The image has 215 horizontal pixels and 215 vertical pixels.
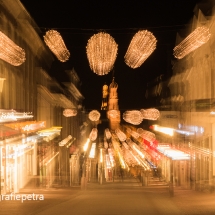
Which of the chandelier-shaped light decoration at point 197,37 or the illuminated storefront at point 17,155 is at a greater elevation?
the chandelier-shaped light decoration at point 197,37

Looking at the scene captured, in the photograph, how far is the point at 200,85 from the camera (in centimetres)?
3388

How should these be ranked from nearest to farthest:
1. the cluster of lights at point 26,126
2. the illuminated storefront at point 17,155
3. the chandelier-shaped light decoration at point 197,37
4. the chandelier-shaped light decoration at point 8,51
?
the chandelier-shaped light decoration at point 197,37 → the chandelier-shaped light decoration at point 8,51 → the illuminated storefront at point 17,155 → the cluster of lights at point 26,126

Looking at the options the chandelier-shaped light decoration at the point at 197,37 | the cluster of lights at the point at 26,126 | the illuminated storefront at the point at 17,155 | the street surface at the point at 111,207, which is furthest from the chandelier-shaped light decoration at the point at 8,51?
the chandelier-shaped light decoration at the point at 197,37

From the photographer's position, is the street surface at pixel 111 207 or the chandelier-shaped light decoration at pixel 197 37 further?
the street surface at pixel 111 207

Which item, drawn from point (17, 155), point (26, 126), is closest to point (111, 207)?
point (17, 155)

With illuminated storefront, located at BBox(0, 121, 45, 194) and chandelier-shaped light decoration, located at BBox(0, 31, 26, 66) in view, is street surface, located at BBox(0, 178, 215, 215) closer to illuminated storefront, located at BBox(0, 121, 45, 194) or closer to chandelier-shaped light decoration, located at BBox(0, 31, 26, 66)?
illuminated storefront, located at BBox(0, 121, 45, 194)

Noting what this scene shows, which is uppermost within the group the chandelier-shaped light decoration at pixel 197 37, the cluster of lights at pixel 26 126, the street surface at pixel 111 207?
the chandelier-shaped light decoration at pixel 197 37

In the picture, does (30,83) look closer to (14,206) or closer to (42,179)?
(42,179)

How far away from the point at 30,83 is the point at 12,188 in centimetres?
1465

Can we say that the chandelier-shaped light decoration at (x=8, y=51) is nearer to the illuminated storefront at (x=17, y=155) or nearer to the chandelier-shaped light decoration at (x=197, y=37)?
the illuminated storefront at (x=17, y=155)

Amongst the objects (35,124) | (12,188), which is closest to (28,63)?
(35,124)

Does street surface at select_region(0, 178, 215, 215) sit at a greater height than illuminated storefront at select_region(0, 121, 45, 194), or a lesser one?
lesser

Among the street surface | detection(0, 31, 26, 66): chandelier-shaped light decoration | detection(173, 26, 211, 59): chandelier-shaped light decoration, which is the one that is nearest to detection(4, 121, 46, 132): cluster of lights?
detection(0, 31, 26, 66): chandelier-shaped light decoration

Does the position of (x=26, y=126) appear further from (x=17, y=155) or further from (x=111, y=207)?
(x=111, y=207)
